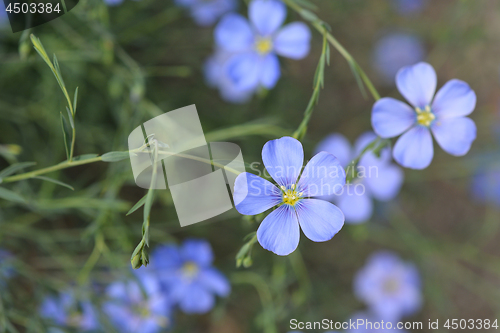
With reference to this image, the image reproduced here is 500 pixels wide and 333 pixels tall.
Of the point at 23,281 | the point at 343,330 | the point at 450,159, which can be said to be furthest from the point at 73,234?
the point at 450,159

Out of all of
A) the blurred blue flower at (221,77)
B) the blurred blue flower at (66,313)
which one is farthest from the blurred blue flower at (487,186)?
the blurred blue flower at (66,313)

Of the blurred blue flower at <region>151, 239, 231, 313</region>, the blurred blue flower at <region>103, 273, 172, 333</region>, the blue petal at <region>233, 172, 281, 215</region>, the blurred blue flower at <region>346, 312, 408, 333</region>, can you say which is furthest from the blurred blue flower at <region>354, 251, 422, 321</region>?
the blue petal at <region>233, 172, 281, 215</region>

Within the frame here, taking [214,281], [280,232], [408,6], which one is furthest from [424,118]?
[408,6]

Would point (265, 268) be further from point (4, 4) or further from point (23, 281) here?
point (4, 4)

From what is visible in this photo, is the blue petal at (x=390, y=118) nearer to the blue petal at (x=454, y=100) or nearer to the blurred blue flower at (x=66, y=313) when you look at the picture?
the blue petal at (x=454, y=100)

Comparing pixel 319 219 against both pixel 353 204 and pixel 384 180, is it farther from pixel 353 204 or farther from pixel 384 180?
pixel 384 180

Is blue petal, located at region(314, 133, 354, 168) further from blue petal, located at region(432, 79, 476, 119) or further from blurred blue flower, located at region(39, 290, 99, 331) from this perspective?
blurred blue flower, located at region(39, 290, 99, 331)

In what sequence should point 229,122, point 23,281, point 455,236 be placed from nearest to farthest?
point 23,281
point 229,122
point 455,236
